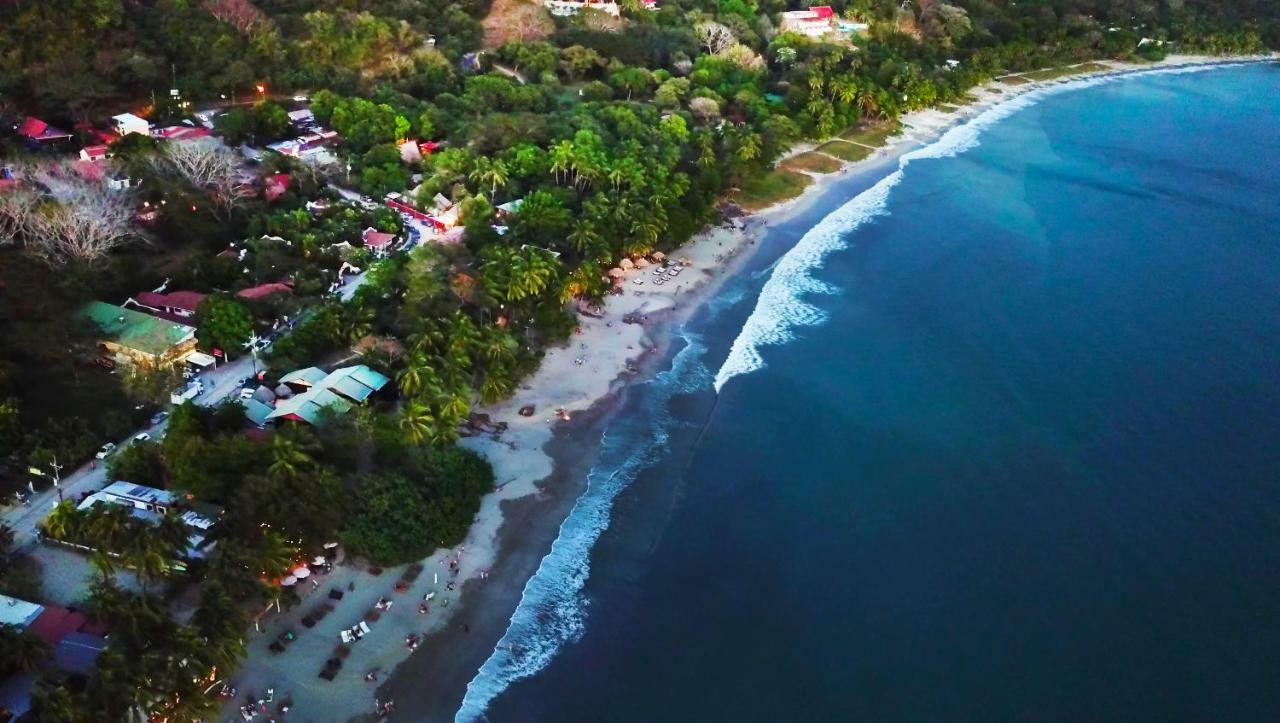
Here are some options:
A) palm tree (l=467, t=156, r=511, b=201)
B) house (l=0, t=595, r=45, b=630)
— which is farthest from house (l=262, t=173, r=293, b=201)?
house (l=0, t=595, r=45, b=630)

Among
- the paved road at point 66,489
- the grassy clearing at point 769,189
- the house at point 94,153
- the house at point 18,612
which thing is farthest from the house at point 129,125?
the house at point 18,612

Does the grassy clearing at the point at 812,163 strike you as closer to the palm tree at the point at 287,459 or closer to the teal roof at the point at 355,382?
the teal roof at the point at 355,382

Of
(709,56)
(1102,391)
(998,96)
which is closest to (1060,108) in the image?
(998,96)

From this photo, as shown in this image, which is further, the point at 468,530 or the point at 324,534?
the point at 468,530

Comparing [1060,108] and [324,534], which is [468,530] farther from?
[1060,108]

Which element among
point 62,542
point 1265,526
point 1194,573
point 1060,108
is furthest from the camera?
point 1060,108

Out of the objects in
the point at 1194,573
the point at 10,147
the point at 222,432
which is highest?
the point at 10,147

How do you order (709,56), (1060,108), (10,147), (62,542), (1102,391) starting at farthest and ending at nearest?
(1060,108), (709,56), (10,147), (1102,391), (62,542)
